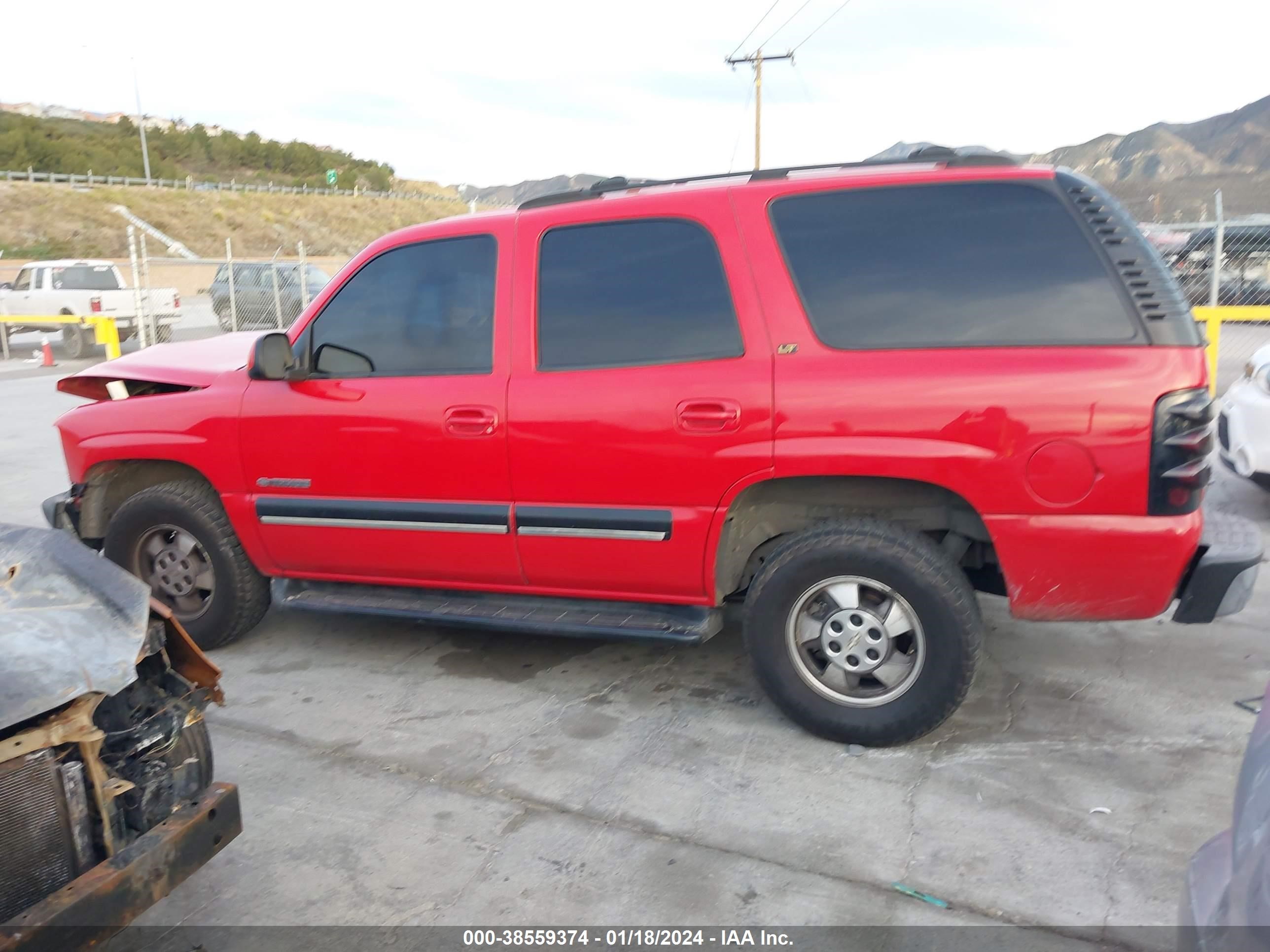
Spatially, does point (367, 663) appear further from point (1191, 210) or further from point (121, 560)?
point (1191, 210)

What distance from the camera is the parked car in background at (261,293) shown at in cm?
1961

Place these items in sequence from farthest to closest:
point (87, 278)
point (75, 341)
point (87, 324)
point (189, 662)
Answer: point (87, 278), point (75, 341), point (87, 324), point (189, 662)

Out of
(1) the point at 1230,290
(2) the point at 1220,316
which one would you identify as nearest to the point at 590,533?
(2) the point at 1220,316

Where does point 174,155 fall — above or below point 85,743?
above

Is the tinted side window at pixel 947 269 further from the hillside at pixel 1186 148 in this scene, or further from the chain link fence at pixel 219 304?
the hillside at pixel 1186 148

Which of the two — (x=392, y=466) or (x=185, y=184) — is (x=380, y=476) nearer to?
(x=392, y=466)

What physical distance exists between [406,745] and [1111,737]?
264cm

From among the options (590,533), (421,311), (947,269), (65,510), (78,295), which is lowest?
(65,510)

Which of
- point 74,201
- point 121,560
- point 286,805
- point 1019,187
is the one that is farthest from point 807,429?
point 74,201

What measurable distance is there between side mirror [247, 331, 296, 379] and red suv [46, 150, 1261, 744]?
16 millimetres

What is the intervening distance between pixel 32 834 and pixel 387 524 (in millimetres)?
2134

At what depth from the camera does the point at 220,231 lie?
5281 cm

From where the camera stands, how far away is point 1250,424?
19.7ft

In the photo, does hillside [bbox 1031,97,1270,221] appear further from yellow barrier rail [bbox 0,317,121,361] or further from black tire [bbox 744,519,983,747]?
black tire [bbox 744,519,983,747]
